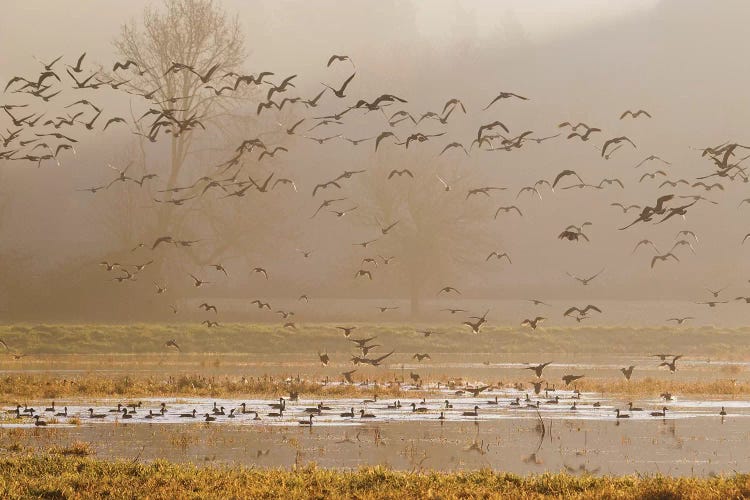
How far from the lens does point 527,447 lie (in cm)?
2730

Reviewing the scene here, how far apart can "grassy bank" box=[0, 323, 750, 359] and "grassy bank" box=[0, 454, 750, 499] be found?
159ft

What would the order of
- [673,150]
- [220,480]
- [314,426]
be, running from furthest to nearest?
[673,150] → [314,426] → [220,480]

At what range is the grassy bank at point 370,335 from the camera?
7088cm

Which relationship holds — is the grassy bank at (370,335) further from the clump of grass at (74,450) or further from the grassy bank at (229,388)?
the clump of grass at (74,450)

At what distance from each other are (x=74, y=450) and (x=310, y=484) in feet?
21.7

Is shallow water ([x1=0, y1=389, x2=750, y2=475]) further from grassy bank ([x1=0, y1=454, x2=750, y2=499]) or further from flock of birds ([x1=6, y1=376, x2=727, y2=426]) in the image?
grassy bank ([x1=0, y1=454, x2=750, y2=499])

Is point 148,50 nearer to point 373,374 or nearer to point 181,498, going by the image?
point 373,374

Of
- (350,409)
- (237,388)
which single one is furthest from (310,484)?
(237,388)

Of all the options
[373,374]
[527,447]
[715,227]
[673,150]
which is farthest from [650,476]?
[673,150]

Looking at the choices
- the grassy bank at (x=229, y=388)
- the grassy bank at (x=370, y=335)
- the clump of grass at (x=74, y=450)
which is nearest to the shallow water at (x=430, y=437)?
the clump of grass at (x=74, y=450)

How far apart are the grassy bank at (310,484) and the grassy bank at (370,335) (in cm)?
4851

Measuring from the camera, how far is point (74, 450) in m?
24.9

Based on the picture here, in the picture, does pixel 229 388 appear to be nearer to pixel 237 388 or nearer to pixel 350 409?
pixel 237 388

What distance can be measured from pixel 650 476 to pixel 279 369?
33.9 metres
